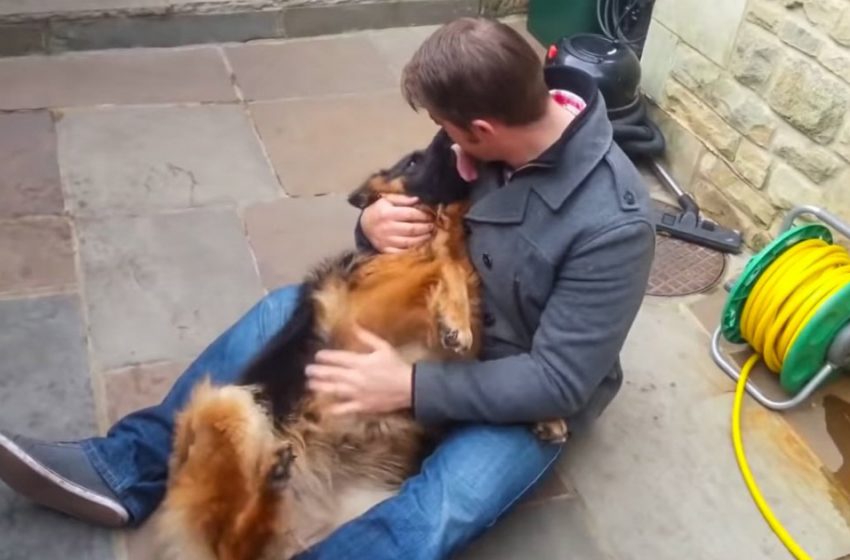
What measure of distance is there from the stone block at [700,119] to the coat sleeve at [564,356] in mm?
1485

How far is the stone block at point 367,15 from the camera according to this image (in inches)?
165

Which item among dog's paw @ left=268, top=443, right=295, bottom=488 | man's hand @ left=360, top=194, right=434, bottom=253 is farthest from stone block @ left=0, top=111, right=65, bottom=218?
dog's paw @ left=268, top=443, right=295, bottom=488

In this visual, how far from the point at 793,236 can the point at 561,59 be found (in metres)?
1.08

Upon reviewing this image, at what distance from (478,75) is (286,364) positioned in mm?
680

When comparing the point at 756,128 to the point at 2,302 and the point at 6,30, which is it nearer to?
the point at 2,302

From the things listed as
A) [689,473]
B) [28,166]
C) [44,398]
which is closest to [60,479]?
[44,398]

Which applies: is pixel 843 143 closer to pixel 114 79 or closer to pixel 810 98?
pixel 810 98

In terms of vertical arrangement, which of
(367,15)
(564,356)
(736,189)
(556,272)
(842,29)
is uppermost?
(842,29)

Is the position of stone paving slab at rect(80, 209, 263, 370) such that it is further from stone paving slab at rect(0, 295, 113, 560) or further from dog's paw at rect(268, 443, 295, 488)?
dog's paw at rect(268, 443, 295, 488)

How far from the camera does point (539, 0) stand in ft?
14.0

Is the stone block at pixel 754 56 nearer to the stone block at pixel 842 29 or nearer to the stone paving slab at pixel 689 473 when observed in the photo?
the stone block at pixel 842 29

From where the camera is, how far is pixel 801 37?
282 centimetres

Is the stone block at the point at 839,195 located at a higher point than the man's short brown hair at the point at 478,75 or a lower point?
lower

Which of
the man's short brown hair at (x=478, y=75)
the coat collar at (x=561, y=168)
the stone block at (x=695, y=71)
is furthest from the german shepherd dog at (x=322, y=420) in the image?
the stone block at (x=695, y=71)
